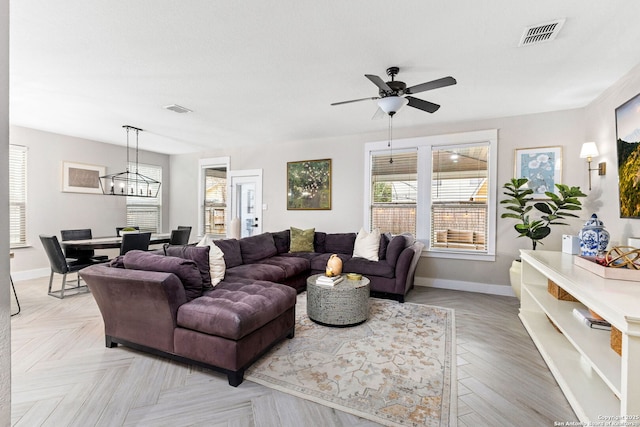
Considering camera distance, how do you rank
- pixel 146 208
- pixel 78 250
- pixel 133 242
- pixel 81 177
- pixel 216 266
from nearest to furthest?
pixel 216 266
pixel 133 242
pixel 78 250
pixel 81 177
pixel 146 208

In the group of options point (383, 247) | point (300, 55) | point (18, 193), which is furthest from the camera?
point (18, 193)

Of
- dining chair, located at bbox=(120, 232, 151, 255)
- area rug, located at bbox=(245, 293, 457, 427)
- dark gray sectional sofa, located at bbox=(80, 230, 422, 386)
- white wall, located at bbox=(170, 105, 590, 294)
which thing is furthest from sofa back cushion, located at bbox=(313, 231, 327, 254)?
dining chair, located at bbox=(120, 232, 151, 255)

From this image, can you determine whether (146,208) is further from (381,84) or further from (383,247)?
(381,84)

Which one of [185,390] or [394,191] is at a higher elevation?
[394,191]

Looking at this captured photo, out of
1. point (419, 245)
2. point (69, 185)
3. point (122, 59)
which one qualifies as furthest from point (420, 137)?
point (69, 185)

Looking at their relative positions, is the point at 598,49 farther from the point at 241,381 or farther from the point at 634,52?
the point at 241,381

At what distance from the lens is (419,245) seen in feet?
14.1

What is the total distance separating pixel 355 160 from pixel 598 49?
3316mm

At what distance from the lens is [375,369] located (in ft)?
7.41

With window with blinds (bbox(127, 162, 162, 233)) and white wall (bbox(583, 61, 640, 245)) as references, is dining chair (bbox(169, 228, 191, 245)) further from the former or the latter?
white wall (bbox(583, 61, 640, 245))

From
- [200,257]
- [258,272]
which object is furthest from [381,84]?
[258,272]

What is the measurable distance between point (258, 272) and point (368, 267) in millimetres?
1525

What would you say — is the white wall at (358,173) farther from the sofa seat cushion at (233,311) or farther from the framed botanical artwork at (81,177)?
the sofa seat cushion at (233,311)

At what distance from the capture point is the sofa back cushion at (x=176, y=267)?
2.33m
